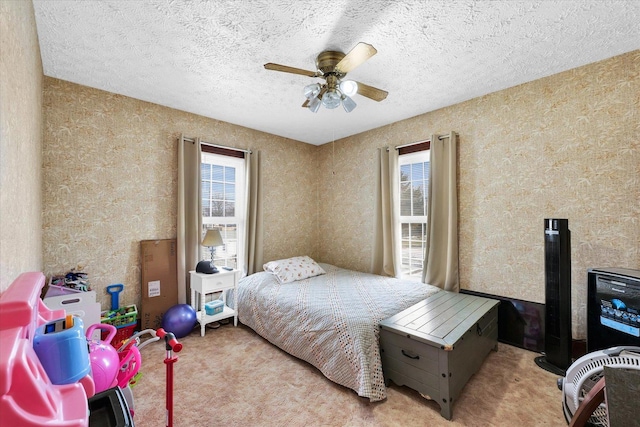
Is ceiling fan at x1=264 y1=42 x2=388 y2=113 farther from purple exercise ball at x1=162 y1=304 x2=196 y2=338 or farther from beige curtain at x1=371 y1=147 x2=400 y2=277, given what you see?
purple exercise ball at x1=162 y1=304 x2=196 y2=338

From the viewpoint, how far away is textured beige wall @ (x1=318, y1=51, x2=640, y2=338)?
7.04 feet

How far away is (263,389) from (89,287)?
191cm

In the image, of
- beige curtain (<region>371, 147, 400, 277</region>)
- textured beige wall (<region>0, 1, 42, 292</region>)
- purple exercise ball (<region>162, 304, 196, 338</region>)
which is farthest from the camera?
beige curtain (<region>371, 147, 400, 277</region>)

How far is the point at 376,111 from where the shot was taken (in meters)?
3.23

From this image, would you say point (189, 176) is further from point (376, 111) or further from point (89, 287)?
point (376, 111)

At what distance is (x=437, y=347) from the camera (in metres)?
1.78

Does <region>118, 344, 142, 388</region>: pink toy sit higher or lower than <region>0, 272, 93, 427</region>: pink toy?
lower

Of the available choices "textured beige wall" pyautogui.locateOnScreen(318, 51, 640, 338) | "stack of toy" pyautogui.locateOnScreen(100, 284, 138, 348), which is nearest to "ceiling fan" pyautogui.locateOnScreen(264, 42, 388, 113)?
"textured beige wall" pyautogui.locateOnScreen(318, 51, 640, 338)

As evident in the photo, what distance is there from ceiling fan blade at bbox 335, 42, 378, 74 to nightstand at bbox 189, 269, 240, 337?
93.9 inches

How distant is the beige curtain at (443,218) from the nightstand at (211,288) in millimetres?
2231

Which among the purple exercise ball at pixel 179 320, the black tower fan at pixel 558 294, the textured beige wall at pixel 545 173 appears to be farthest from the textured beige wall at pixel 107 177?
the black tower fan at pixel 558 294

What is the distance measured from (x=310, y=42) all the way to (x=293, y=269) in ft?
7.89

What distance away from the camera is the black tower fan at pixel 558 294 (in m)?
2.17

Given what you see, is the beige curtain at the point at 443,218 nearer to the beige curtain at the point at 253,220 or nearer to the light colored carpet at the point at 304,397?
the light colored carpet at the point at 304,397
